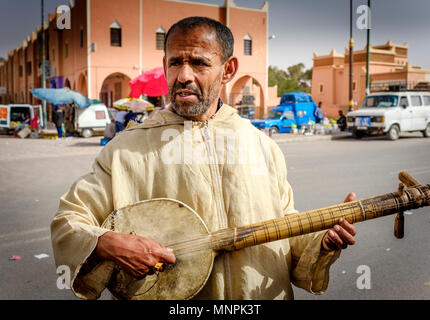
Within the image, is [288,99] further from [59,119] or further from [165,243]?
[165,243]

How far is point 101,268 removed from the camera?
5.28ft

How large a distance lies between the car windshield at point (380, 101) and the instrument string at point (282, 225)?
18239 millimetres

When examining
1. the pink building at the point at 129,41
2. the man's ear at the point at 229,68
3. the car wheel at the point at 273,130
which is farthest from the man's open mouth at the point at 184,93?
the pink building at the point at 129,41

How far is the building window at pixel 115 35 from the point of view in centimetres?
2616

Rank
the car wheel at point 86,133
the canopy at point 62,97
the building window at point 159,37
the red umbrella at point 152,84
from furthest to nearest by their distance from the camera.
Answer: the building window at point 159,37
the car wheel at point 86,133
the canopy at point 62,97
the red umbrella at point 152,84

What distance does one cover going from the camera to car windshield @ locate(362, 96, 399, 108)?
18564mm

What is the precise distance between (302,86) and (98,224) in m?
65.3

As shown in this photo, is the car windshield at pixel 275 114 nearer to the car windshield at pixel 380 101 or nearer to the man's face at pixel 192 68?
the car windshield at pixel 380 101

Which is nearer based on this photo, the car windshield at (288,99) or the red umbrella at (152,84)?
the red umbrella at (152,84)

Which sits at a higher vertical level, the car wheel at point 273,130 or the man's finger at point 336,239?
the car wheel at point 273,130

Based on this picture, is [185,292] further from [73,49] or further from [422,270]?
[73,49]

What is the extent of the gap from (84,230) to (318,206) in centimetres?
526

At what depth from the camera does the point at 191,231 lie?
1.67 m
